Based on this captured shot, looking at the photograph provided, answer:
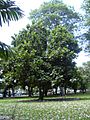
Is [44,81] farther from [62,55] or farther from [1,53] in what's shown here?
[1,53]

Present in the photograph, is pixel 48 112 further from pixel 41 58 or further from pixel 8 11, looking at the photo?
pixel 41 58

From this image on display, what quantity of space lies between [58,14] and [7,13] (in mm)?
50242

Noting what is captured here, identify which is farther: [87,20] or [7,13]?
[87,20]

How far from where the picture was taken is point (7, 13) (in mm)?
10273

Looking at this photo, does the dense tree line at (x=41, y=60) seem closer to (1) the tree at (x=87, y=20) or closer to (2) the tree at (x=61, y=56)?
(2) the tree at (x=61, y=56)

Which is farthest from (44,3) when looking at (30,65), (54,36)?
(30,65)

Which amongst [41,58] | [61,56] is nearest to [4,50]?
[41,58]

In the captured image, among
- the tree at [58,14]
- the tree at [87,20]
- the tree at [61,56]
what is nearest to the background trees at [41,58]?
the tree at [61,56]

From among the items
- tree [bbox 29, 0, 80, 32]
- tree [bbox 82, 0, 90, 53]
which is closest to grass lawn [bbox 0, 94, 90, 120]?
tree [bbox 82, 0, 90, 53]

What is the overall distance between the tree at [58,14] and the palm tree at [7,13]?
47.8m

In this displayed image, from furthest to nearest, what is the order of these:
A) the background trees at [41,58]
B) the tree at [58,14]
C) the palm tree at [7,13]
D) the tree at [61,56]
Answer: the tree at [58,14] < the tree at [61,56] < the background trees at [41,58] < the palm tree at [7,13]

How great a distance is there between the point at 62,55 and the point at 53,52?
1.07m

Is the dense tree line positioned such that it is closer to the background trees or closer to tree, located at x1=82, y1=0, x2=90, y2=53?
the background trees

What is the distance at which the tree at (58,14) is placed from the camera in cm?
5869
